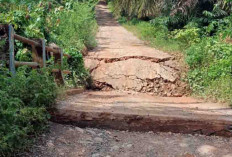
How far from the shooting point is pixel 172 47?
26.4 ft

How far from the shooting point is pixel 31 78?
3047mm

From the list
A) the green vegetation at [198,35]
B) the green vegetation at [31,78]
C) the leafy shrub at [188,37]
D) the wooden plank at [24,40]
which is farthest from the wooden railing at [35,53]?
the leafy shrub at [188,37]

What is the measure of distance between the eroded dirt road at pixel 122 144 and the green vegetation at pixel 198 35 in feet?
5.92

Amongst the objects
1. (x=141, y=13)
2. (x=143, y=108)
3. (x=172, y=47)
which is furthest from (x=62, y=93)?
(x=141, y=13)

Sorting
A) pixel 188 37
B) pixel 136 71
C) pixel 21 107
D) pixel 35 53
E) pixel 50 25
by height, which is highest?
pixel 50 25

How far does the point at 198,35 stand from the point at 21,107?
6.64 metres

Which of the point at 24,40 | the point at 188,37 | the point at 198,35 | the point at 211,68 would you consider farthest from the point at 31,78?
the point at 198,35

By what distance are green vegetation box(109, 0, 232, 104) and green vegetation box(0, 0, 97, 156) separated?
7.83 feet

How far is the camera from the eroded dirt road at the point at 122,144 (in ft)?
9.21

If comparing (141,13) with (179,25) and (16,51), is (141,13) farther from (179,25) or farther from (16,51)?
(16,51)

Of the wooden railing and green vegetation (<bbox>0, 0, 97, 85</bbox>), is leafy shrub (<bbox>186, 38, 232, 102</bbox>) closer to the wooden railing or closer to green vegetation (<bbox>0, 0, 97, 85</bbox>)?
green vegetation (<bbox>0, 0, 97, 85</bbox>)

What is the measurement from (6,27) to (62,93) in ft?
4.08

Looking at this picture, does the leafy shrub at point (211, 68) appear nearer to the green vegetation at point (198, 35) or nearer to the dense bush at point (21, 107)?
the green vegetation at point (198, 35)

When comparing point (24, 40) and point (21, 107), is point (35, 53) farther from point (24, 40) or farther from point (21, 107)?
point (21, 107)
